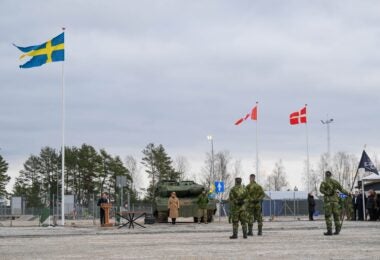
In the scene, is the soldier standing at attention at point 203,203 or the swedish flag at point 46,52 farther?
the soldier standing at attention at point 203,203

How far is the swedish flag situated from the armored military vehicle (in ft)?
29.5

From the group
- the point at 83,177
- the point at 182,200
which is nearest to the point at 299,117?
the point at 182,200

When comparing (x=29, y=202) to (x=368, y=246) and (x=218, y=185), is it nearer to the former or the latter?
(x=218, y=185)

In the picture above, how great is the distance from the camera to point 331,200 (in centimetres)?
2173

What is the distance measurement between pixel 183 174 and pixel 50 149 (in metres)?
21.8

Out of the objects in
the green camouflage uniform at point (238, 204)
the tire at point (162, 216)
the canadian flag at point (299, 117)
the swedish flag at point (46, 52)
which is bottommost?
the tire at point (162, 216)

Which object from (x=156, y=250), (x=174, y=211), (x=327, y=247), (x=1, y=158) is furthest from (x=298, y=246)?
(x=1, y=158)

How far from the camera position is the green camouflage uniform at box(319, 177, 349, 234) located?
2158cm

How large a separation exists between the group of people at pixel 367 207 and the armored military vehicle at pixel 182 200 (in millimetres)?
7920

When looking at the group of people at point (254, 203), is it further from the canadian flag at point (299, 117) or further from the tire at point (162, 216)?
the canadian flag at point (299, 117)

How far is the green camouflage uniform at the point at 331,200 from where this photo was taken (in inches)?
850

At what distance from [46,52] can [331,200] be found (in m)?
18.2

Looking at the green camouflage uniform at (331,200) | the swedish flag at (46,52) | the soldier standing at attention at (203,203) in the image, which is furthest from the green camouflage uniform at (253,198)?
the swedish flag at (46,52)

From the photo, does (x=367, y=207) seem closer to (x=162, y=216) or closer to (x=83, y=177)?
(x=162, y=216)
